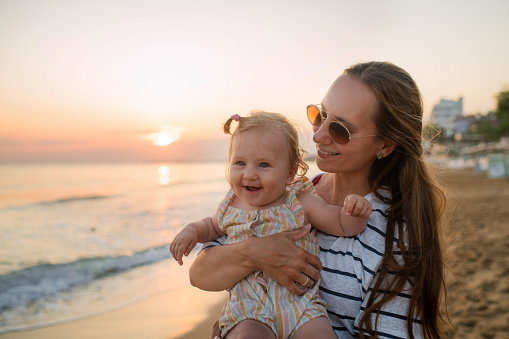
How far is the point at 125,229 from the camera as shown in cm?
1221

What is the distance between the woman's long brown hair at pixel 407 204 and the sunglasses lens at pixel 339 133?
0.23 m

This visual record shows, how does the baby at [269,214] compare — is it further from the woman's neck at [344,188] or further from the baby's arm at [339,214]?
the woman's neck at [344,188]

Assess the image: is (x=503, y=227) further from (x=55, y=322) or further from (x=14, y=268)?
(x=14, y=268)

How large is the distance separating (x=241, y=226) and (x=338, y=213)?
0.61 m

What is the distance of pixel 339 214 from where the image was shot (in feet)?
7.78

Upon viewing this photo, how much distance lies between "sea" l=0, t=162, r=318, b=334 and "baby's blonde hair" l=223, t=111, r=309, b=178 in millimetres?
201

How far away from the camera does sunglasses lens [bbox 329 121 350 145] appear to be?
8.15ft

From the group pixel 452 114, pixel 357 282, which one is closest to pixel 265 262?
pixel 357 282

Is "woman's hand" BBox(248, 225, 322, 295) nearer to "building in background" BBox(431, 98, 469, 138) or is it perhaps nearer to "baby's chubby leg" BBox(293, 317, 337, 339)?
"baby's chubby leg" BBox(293, 317, 337, 339)

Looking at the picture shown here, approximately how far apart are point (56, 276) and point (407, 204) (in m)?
7.26

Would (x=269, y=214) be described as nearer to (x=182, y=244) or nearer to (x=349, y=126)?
(x=182, y=244)

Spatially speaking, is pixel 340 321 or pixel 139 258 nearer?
pixel 340 321

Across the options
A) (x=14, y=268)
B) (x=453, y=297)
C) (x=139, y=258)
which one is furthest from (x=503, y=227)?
(x=14, y=268)

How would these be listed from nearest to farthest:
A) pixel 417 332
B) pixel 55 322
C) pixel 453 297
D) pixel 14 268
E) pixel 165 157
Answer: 1. pixel 417 332
2. pixel 55 322
3. pixel 453 297
4. pixel 14 268
5. pixel 165 157
